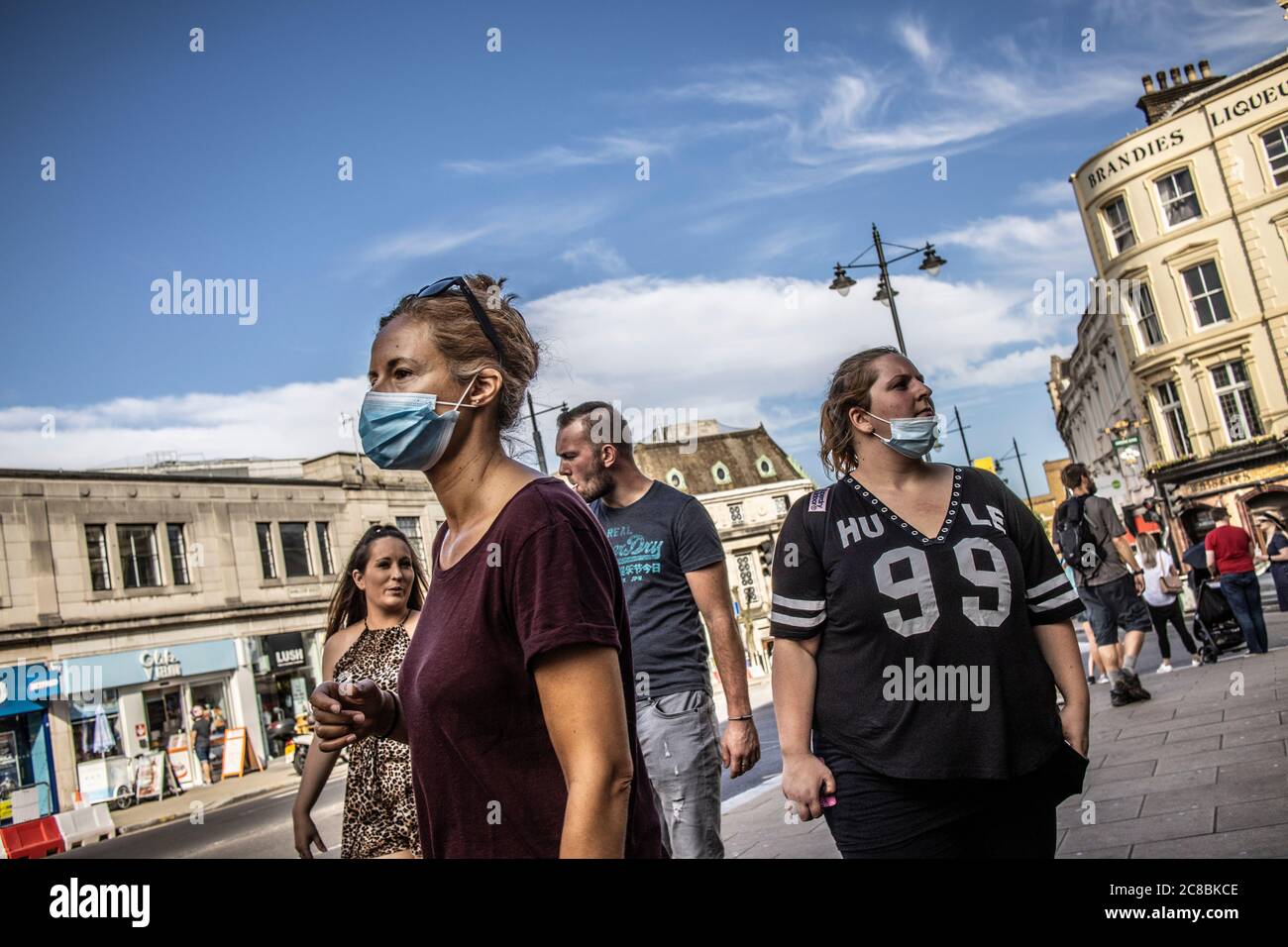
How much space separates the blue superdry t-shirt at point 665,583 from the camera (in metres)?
4.31

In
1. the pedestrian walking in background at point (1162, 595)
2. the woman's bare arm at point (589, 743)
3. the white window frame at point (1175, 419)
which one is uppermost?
the white window frame at point (1175, 419)

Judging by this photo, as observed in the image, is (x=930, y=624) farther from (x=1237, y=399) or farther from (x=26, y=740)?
(x=1237, y=399)

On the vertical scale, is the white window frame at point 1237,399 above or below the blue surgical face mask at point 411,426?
above

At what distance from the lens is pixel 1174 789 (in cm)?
504

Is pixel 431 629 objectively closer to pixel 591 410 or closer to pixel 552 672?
pixel 552 672

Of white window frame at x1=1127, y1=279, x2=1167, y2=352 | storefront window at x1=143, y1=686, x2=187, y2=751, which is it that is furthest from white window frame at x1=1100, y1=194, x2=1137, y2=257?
storefront window at x1=143, y1=686, x2=187, y2=751

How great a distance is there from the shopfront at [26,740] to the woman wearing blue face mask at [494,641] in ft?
72.9

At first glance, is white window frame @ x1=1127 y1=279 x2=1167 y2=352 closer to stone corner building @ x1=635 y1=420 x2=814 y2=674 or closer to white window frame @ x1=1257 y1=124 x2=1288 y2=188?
white window frame @ x1=1257 y1=124 x2=1288 y2=188

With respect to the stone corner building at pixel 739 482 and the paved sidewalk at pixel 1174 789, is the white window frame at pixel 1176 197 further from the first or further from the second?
the stone corner building at pixel 739 482

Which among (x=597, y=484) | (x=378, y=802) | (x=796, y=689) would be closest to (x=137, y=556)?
(x=597, y=484)

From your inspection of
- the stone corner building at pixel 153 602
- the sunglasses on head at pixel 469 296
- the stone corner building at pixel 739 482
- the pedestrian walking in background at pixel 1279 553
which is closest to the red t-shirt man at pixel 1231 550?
the pedestrian walking in background at pixel 1279 553
